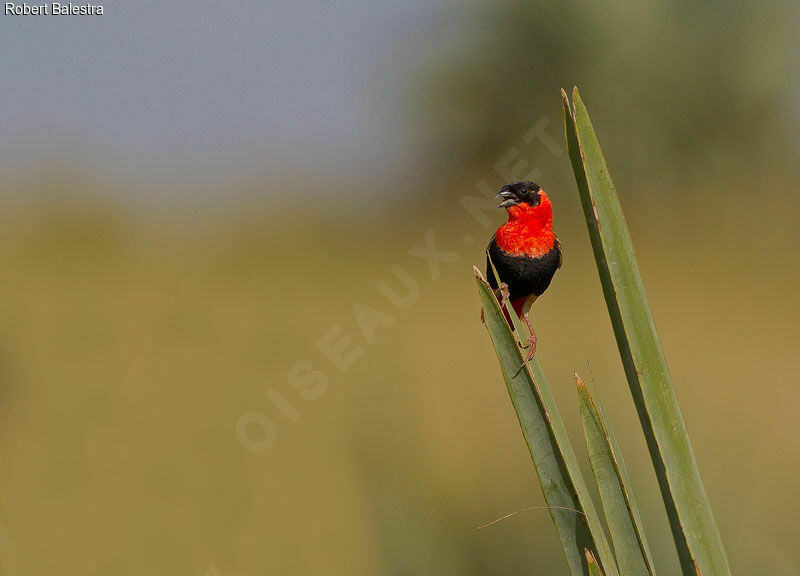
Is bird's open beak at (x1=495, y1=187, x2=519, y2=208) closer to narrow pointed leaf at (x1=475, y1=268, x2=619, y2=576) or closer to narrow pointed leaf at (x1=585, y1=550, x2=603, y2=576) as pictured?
narrow pointed leaf at (x1=475, y1=268, x2=619, y2=576)

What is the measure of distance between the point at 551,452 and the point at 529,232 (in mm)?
627

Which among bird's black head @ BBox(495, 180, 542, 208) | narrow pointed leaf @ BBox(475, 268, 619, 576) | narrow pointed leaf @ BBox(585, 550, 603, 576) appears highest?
bird's black head @ BBox(495, 180, 542, 208)

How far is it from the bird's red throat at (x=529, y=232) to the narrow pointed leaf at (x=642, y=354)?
58 centimetres

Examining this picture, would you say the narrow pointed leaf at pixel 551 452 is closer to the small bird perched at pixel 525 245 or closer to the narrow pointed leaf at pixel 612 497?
the narrow pointed leaf at pixel 612 497

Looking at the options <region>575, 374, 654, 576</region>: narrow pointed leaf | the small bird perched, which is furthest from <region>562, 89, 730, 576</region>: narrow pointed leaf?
the small bird perched

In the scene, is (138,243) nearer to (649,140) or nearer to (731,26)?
(649,140)

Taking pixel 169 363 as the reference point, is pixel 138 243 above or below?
above

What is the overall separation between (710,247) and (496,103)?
3.76 meters

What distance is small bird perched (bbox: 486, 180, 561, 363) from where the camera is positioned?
4.79ft

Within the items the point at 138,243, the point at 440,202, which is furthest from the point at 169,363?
the point at 440,202

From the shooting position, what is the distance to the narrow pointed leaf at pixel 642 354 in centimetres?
87

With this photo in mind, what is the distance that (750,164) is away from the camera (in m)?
11.8

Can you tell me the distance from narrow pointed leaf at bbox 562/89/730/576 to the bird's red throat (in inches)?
22.8

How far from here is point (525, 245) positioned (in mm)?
1498
